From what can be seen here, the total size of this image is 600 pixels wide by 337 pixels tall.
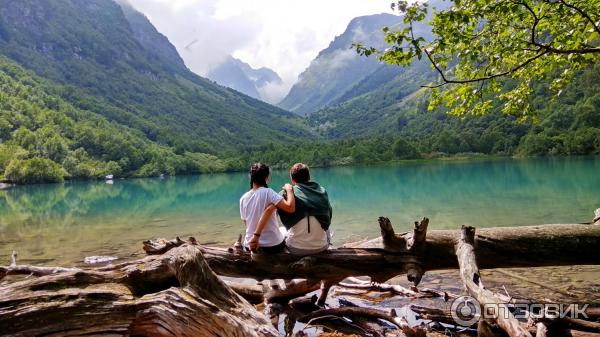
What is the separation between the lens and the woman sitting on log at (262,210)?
637cm

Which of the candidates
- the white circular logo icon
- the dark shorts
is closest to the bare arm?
the dark shorts

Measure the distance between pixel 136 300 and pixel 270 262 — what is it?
8.29ft

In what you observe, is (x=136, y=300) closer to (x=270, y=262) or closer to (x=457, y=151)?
(x=270, y=262)

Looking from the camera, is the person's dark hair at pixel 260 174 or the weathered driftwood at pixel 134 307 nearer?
the weathered driftwood at pixel 134 307

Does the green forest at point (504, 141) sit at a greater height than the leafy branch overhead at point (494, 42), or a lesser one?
greater

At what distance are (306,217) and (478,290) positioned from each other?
2837 mm

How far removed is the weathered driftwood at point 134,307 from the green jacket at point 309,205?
194 centimetres

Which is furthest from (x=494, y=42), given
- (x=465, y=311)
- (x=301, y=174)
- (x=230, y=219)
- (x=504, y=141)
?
(x=504, y=141)

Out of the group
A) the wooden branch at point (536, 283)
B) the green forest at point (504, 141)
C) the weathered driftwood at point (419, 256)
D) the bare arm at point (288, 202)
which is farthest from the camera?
the green forest at point (504, 141)

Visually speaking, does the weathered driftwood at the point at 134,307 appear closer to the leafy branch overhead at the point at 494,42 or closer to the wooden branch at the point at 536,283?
the leafy branch overhead at the point at 494,42

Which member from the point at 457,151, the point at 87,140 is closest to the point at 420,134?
the point at 457,151

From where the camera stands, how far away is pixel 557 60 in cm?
877

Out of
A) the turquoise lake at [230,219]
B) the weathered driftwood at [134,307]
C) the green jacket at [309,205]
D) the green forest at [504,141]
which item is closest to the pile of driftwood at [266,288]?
the weathered driftwood at [134,307]

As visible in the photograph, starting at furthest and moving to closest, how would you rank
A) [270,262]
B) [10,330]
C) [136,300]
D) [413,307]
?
1. [413,307]
2. [270,262]
3. [136,300]
4. [10,330]
